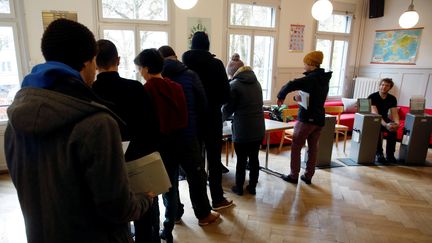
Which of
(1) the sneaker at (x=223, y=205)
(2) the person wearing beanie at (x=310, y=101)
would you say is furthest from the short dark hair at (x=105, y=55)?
(2) the person wearing beanie at (x=310, y=101)

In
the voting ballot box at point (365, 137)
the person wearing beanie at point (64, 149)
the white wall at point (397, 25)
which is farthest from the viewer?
the white wall at point (397, 25)

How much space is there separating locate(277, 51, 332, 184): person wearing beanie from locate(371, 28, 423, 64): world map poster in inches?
141

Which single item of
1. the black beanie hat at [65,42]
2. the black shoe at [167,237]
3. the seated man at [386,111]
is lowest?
the black shoe at [167,237]

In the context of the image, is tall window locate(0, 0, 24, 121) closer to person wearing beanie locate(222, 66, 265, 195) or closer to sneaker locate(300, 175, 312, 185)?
person wearing beanie locate(222, 66, 265, 195)

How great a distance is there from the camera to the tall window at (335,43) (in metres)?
5.78

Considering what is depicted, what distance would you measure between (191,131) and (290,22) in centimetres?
409

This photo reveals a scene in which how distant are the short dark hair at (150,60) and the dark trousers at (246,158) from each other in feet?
4.16

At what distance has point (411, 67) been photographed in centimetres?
536

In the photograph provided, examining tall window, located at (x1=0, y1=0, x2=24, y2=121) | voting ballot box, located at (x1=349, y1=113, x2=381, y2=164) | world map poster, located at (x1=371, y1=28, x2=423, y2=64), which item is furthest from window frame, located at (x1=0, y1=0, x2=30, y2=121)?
world map poster, located at (x1=371, y1=28, x2=423, y2=64)

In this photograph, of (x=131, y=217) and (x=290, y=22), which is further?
(x=290, y=22)

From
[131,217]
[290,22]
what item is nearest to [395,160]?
[290,22]

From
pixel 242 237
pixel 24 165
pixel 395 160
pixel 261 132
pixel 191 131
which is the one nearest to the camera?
pixel 24 165

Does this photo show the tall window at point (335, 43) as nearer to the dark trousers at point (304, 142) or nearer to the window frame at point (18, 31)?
the dark trousers at point (304, 142)

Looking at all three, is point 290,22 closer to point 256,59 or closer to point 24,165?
point 256,59
